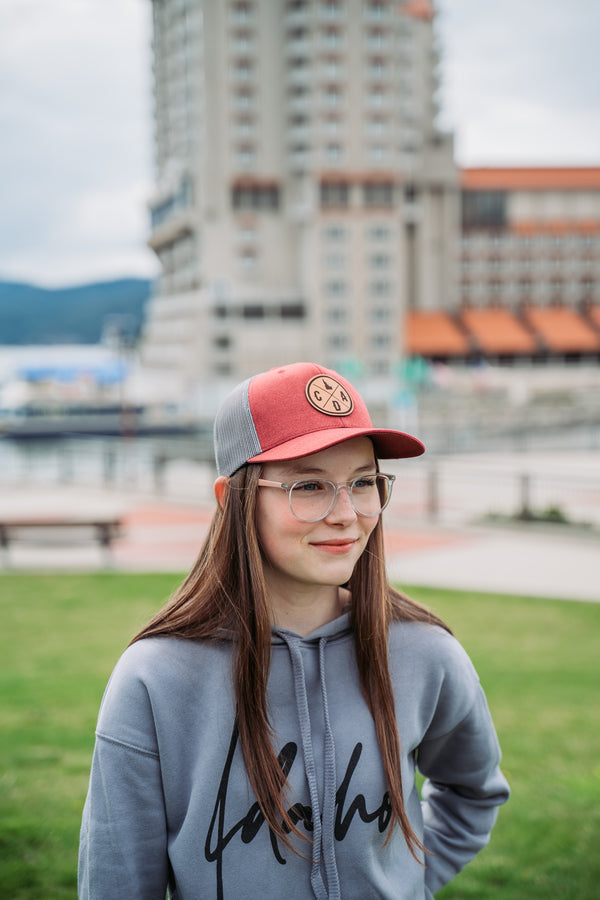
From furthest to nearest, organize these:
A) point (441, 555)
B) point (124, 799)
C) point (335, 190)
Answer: point (335, 190)
point (441, 555)
point (124, 799)

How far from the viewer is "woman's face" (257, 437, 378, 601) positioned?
1.99 m

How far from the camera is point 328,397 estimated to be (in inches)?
80.0

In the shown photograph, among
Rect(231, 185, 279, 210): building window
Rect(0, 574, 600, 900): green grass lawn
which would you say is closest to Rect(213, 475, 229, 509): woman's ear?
Rect(0, 574, 600, 900): green grass lawn

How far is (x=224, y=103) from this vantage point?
7550cm

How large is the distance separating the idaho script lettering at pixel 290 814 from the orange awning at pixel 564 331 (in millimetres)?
86978

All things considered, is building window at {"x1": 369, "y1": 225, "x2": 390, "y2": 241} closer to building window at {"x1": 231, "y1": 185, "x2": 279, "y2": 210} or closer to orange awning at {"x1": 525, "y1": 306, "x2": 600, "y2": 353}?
building window at {"x1": 231, "y1": 185, "x2": 279, "y2": 210}

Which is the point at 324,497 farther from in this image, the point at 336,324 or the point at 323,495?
the point at 336,324

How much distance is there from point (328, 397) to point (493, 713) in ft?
16.8

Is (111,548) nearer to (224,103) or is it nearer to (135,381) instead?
(135,381)

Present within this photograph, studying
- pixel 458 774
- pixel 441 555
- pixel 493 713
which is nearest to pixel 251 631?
pixel 458 774

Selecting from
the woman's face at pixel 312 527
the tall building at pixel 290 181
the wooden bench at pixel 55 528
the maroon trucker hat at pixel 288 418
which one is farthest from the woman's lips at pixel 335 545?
the tall building at pixel 290 181

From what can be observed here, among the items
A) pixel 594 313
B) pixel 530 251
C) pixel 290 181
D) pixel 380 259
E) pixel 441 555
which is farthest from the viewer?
pixel 530 251

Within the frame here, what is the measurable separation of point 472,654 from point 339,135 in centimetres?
7268

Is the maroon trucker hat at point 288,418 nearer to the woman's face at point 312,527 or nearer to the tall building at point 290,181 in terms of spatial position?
the woman's face at point 312,527
